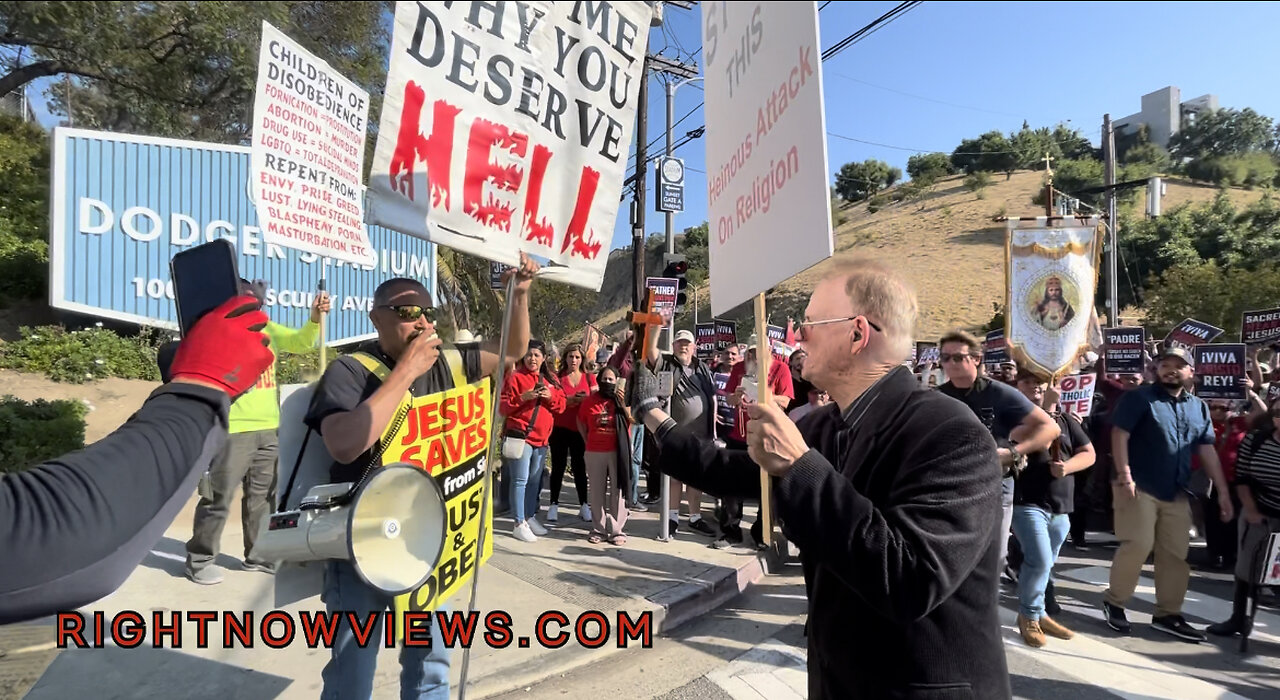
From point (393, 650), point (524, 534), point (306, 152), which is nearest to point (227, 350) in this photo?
point (393, 650)

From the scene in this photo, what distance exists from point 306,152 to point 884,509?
403cm

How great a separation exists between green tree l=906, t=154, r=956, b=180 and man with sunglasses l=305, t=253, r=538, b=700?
74.4 m

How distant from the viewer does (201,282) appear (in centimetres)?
146

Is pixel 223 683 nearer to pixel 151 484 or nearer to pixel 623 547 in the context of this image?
pixel 151 484

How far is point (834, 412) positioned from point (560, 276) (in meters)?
1.11

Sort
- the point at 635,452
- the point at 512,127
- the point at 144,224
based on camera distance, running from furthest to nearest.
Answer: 1. the point at 144,224
2. the point at 635,452
3. the point at 512,127

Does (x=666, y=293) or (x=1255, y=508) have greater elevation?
(x=666, y=293)

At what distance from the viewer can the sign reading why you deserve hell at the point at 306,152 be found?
3988 millimetres

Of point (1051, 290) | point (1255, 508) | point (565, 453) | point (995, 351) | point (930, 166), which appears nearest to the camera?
point (1255, 508)

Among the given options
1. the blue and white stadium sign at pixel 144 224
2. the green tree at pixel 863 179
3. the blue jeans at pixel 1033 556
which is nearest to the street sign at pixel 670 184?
the blue and white stadium sign at pixel 144 224

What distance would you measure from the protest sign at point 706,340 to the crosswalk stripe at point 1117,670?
752 centimetres

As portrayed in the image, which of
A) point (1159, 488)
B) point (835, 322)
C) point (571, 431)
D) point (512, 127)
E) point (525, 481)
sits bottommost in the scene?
point (525, 481)

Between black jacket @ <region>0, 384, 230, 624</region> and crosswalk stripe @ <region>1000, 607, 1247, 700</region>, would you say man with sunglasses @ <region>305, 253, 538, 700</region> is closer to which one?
black jacket @ <region>0, 384, 230, 624</region>

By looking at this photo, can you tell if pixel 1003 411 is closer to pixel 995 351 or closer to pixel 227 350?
pixel 227 350
